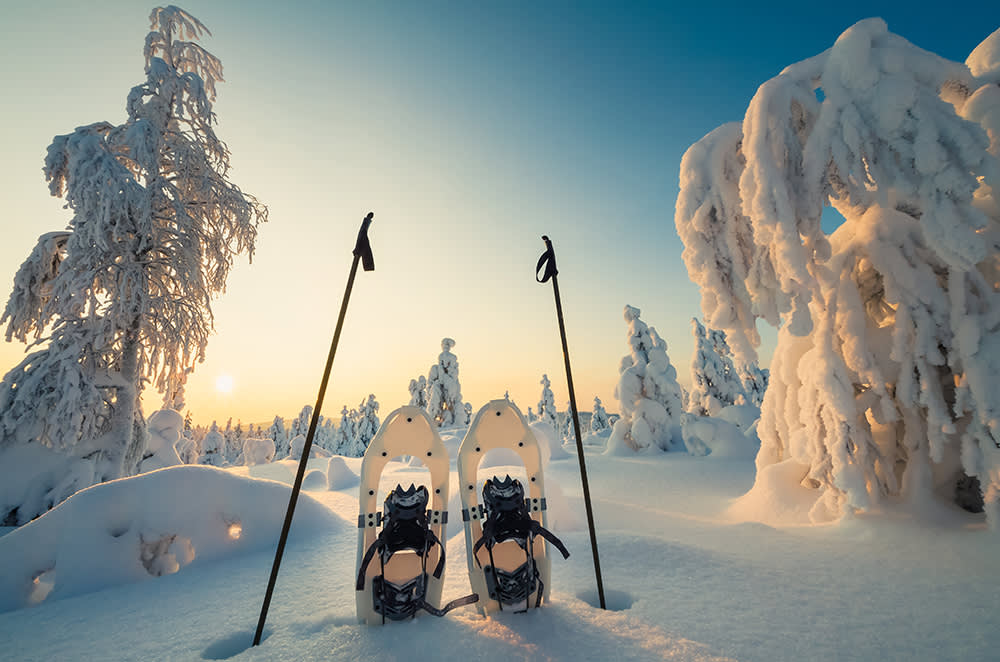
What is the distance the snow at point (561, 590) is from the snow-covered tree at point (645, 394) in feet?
36.5

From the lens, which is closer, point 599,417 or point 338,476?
point 338,476

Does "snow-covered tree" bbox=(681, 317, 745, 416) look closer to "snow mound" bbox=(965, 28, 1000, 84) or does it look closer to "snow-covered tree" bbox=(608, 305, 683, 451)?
"snow-covered tree" bbox=(608, 305, 683, 451)

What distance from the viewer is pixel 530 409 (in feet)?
151

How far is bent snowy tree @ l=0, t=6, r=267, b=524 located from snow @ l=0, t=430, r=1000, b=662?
268cm

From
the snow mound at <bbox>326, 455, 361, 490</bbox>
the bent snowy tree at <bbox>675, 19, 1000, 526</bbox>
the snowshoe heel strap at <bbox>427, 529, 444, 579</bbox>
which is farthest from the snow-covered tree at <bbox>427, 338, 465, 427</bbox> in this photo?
the snowshoe heel strap at <bbox>427, 529, 444, 579</bbox>

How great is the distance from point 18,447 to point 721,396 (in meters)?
26.4

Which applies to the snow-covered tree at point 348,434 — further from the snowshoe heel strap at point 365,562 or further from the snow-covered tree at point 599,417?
the snowshoe heel strap at point 365,562

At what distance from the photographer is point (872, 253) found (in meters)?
4.59

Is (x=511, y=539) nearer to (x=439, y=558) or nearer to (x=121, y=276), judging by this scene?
(x=439, y=558)

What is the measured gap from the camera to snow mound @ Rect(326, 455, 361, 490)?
31.9 feet

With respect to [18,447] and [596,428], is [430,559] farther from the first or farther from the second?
[596,428]

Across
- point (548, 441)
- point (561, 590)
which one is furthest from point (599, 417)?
point (561, 590)

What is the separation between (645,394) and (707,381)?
26.9ft

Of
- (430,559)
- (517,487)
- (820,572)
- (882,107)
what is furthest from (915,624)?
(882,107)
